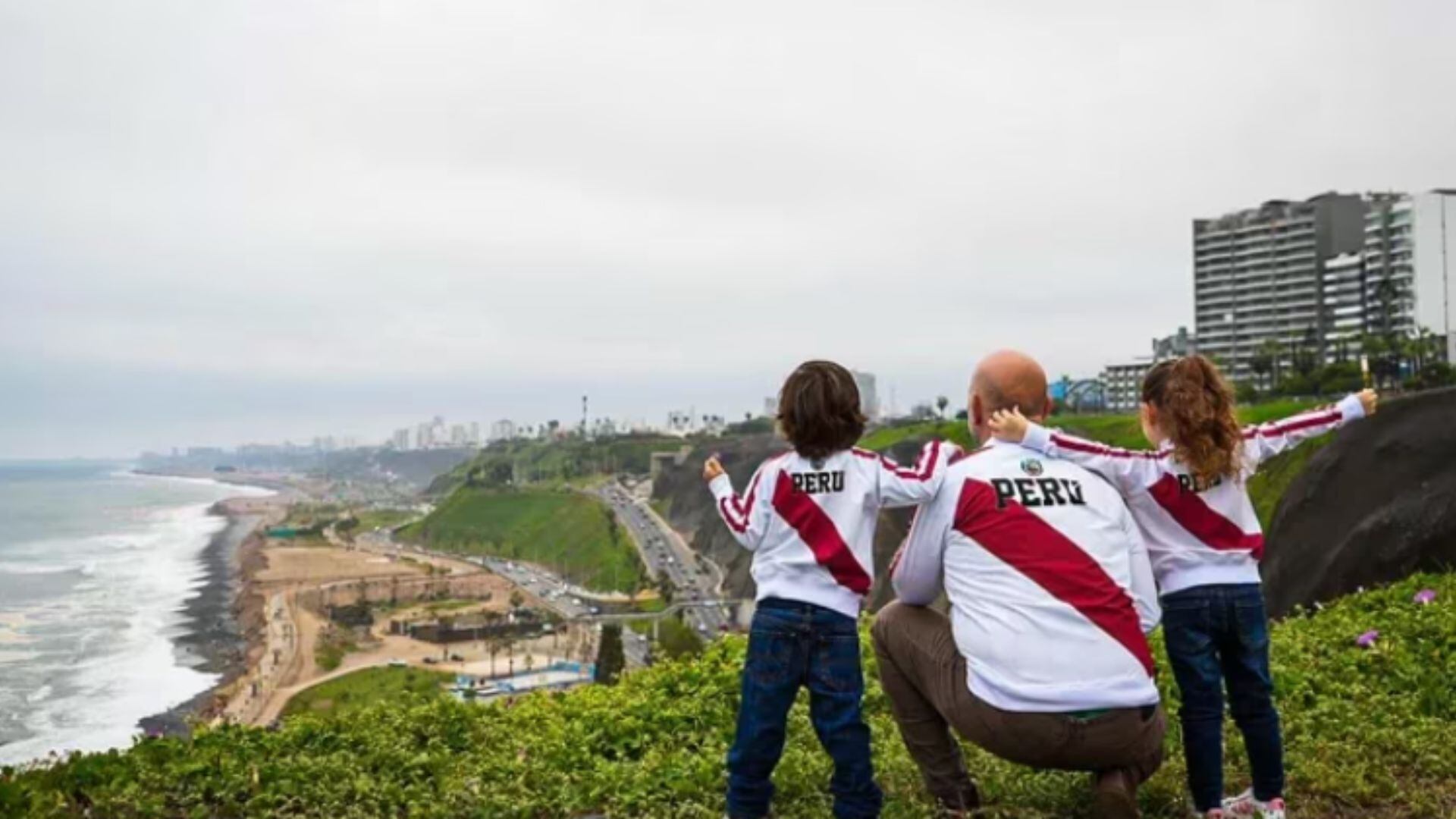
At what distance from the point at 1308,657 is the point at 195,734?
204 inches

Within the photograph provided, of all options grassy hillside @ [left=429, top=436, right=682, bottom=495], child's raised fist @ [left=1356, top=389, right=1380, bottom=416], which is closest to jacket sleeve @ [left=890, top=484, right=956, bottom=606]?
child's raised fist @ [left=1356, top=389, right=1380, bottom=416]

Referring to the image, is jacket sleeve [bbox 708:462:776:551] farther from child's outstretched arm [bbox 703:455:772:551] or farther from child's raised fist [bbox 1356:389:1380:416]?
child's raised fist [bbox 1356:389:1380:416]

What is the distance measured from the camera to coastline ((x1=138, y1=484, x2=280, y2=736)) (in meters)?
29.8

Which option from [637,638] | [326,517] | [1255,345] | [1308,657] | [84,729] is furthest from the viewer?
[326,517]

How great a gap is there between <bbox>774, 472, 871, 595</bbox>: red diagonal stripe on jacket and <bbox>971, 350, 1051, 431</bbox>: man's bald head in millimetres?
587

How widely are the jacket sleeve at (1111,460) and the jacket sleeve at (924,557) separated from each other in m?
0.37

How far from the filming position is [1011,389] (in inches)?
130

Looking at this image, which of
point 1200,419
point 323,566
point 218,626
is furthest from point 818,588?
point 323,566

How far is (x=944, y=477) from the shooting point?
10.2ft

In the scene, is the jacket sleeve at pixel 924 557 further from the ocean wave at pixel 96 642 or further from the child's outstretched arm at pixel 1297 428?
the ocean wave at pixel 96 642

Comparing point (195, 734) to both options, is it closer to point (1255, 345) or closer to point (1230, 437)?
point (1230, 437)

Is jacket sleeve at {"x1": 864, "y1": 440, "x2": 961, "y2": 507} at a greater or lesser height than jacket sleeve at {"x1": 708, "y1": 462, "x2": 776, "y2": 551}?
greater

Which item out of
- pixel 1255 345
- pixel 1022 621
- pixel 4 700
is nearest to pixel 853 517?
pixel 1022 621

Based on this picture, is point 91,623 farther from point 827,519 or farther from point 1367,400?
point 1367,400
